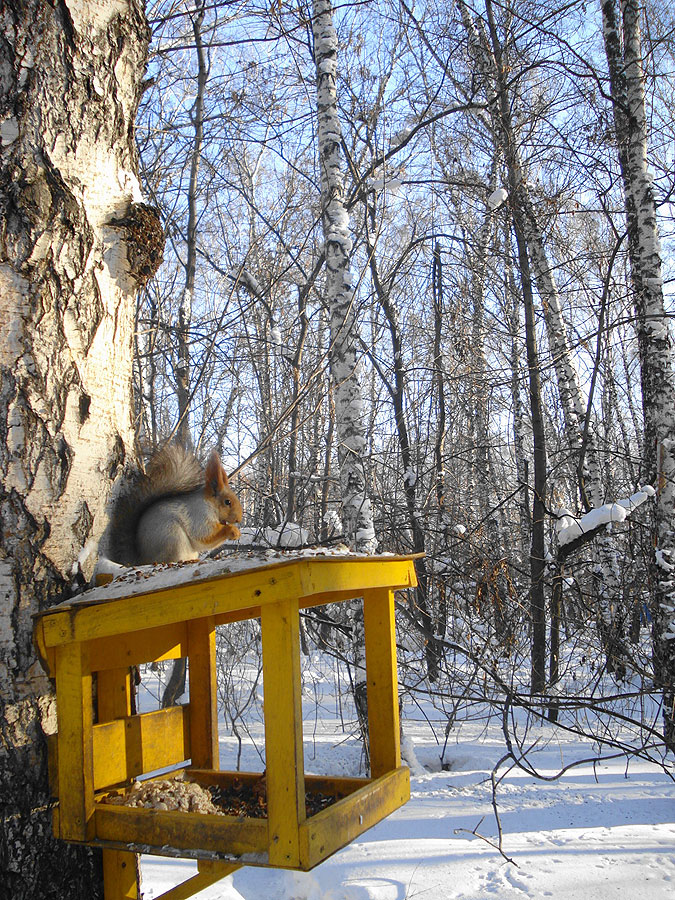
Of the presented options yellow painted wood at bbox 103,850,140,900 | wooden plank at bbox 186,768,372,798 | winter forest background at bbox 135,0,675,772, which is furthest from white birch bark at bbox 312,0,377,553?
yellow painted wood at bbox 103,850,140,900

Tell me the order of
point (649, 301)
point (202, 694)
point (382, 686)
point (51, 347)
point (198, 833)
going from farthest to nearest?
point (649, 301)
point (202, 694)
point (382, 686)
point (51, 347)
point (198, 833)

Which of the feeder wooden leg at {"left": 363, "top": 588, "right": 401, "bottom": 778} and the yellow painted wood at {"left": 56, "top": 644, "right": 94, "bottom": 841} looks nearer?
the yellow painted wood at {"left": 56, "top": 644, "right": 94, "bottom": 841}

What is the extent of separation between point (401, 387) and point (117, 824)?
881cm

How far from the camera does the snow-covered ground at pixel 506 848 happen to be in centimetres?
350

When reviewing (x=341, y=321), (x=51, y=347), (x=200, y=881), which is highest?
(x=341, y=321)

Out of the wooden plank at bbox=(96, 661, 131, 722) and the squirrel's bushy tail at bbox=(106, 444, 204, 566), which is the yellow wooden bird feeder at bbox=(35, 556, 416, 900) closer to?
the wooden plank at bbox=(96, 661, 131, 722)

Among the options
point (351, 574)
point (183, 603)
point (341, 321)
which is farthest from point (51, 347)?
point (341, 321)

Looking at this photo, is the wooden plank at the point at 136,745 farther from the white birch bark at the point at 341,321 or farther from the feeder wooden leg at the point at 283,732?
the white birch bark at the point at 341,321

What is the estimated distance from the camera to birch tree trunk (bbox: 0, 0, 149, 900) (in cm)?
124

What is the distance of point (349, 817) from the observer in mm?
1240

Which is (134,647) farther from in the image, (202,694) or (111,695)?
(202,694)

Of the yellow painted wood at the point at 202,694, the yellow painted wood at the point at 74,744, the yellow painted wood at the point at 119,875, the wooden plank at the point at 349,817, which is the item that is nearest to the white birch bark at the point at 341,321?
the yellow painted wood at the point at 202,694

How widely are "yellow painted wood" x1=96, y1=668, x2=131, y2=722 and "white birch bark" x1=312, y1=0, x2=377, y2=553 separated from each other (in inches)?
143

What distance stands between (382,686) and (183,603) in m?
0.60
